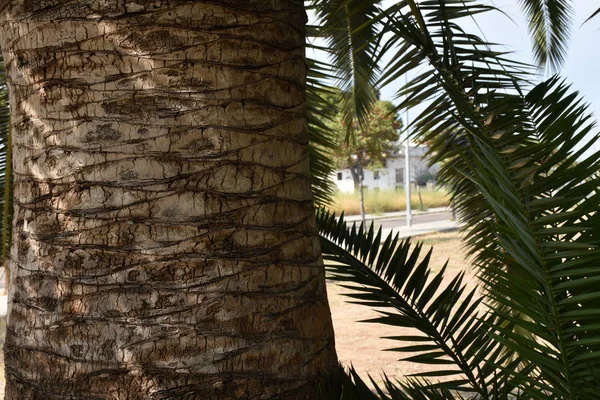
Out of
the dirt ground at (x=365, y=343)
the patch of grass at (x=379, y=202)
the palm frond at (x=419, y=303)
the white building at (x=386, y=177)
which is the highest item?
the white building at (x=386, y=177)

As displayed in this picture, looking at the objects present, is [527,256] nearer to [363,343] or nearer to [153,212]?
[153,212]

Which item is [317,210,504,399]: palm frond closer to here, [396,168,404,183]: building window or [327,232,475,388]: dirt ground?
[327,232,475,388]: dirt ground

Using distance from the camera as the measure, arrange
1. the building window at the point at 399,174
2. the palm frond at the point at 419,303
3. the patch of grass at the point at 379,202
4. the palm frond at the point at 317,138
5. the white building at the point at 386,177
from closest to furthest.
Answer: the palm frond at the point at 419,303, the palm frond at the point at 317,138, the patch of grass at the point at 379,202, the white building at the point at 386,177, the building window at the point at 399,174

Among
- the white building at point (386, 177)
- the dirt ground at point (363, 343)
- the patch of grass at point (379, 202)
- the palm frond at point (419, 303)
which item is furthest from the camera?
the white building at point (386, 177)

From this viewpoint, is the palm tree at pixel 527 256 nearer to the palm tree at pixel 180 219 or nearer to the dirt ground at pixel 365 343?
the palm tree at pixel 180 219

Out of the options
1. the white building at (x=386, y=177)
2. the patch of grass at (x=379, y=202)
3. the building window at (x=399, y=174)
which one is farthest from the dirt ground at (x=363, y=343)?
the building window at (x=399, y=174)

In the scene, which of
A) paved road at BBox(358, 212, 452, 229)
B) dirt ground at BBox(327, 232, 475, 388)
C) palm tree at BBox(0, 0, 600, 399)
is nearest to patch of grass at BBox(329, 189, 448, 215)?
paved road at BBox(358, 212, 452, 229)

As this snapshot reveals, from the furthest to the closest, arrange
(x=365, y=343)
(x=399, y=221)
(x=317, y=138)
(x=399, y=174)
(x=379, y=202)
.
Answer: (x=399, y=174) → (x=379, y=202) → (x=399, y=221) → (x=365, y=343) → (x=317, y=138)

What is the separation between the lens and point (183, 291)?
1.61 m

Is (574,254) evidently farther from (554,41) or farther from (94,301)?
(554,41)

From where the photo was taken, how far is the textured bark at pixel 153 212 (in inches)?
63.3

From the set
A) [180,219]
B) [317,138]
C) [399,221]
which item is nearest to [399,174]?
[399,221]

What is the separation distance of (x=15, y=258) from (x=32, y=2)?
645 mm

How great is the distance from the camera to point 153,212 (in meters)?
1.62
